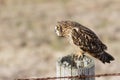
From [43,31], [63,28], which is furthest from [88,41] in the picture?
[43,31]

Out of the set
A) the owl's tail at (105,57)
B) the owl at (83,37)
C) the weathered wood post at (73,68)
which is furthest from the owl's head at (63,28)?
the weathered wood post at (73,68)

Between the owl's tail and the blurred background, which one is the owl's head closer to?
the owl's tail

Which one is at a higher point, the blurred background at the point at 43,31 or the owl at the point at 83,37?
the blurred background at the point at 43,31

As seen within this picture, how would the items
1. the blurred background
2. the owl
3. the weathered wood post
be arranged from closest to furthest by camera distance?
the weathered wood post
the owl
the blurred background

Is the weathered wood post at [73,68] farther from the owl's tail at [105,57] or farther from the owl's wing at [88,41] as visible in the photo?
the owl's wing at [88,41]

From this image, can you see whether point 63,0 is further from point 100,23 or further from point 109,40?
point 109,40

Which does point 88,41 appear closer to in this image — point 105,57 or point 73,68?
point 105,57

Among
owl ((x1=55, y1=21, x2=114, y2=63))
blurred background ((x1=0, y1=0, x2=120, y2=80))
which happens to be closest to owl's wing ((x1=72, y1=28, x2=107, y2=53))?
owl ((x1=55, y1=21, x2=114, y2=63))
